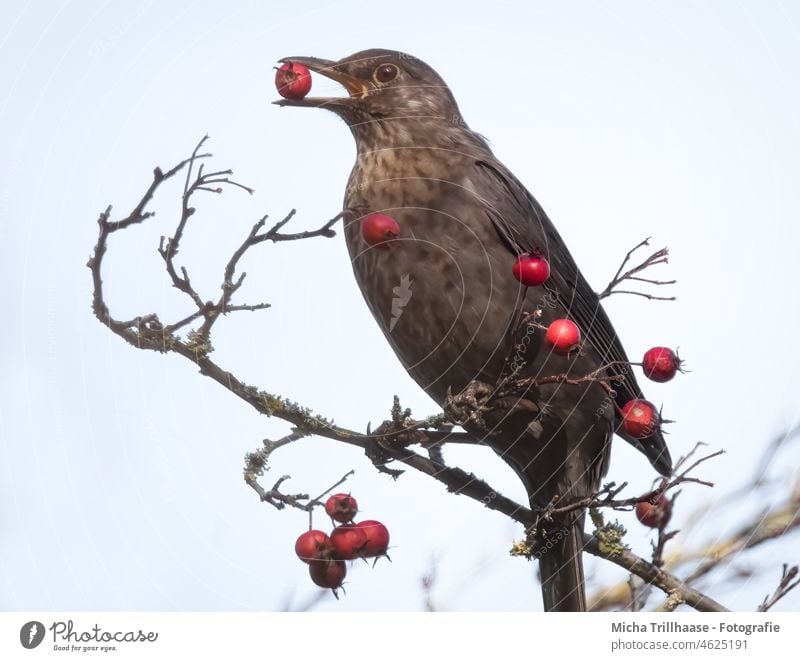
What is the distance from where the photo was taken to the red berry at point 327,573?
8.41ft

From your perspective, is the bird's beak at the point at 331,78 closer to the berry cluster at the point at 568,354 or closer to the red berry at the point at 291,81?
the red berry at the point at 291,81

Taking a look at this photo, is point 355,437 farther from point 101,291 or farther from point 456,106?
point 456,106

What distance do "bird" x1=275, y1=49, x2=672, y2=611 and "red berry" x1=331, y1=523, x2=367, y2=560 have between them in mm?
840

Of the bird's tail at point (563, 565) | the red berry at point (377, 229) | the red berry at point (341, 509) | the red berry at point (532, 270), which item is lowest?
the bird's tail at point (563, 565)

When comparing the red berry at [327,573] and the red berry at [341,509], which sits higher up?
the red berry at [341,509]

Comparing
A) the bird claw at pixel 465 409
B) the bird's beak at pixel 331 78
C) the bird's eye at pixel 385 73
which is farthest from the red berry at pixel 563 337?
the bird's eye at pixel 385 73

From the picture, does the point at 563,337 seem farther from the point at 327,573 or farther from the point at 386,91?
the point at 386,91

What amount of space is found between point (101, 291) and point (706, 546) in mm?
1756

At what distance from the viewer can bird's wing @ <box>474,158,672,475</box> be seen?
3.69 metres

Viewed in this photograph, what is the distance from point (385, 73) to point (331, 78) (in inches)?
11.9

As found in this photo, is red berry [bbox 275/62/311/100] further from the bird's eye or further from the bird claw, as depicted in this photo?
the bird claw

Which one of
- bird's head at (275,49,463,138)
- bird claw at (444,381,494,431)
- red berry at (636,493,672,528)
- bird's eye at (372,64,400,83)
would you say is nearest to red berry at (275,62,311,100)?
bird's head at (275,49,463,138)

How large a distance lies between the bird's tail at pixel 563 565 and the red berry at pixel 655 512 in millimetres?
539

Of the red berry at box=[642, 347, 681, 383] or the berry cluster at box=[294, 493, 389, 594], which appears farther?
the red berry at box=[642, 347, 681, 383]
